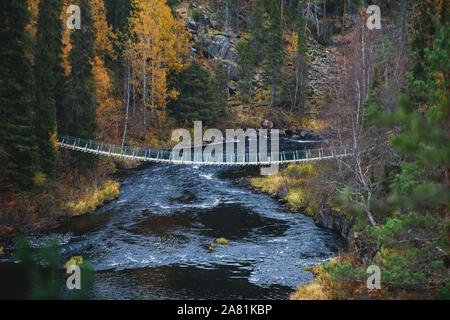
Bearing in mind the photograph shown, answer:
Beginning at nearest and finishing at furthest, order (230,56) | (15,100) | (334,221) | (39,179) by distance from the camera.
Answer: (15,100) → (334,221) → (39,179) → (230,56)

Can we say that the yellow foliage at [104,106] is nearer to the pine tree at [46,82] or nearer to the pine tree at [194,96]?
the pine tree at [46,82]

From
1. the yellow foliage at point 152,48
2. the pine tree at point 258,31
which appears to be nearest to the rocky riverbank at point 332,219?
the yellow foliage at point 152,48

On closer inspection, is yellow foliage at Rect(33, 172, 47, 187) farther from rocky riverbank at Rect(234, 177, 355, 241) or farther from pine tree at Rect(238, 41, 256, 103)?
pine tree at Rect(238, 41, 256, 103)

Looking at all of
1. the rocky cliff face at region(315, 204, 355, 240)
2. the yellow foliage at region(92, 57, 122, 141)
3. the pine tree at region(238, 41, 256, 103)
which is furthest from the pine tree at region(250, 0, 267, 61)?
the rocky cliff face at region(315, 204, 355, 240)

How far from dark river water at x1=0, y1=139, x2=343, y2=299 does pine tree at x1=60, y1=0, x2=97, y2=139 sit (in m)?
4.62

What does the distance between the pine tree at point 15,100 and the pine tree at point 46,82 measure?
3.56 ft

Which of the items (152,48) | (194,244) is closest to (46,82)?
(194,244)

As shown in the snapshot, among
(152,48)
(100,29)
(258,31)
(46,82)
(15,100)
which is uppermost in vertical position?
(258,31)

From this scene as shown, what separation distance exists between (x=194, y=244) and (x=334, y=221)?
6260 mm

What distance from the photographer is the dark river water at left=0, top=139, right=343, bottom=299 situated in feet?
36.4

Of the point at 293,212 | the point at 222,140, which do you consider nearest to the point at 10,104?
the point at 293,212

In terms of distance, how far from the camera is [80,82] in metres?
19.5

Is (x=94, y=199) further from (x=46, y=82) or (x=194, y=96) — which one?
(x=194, y=96)

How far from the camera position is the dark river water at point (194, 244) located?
1109 centimetres
